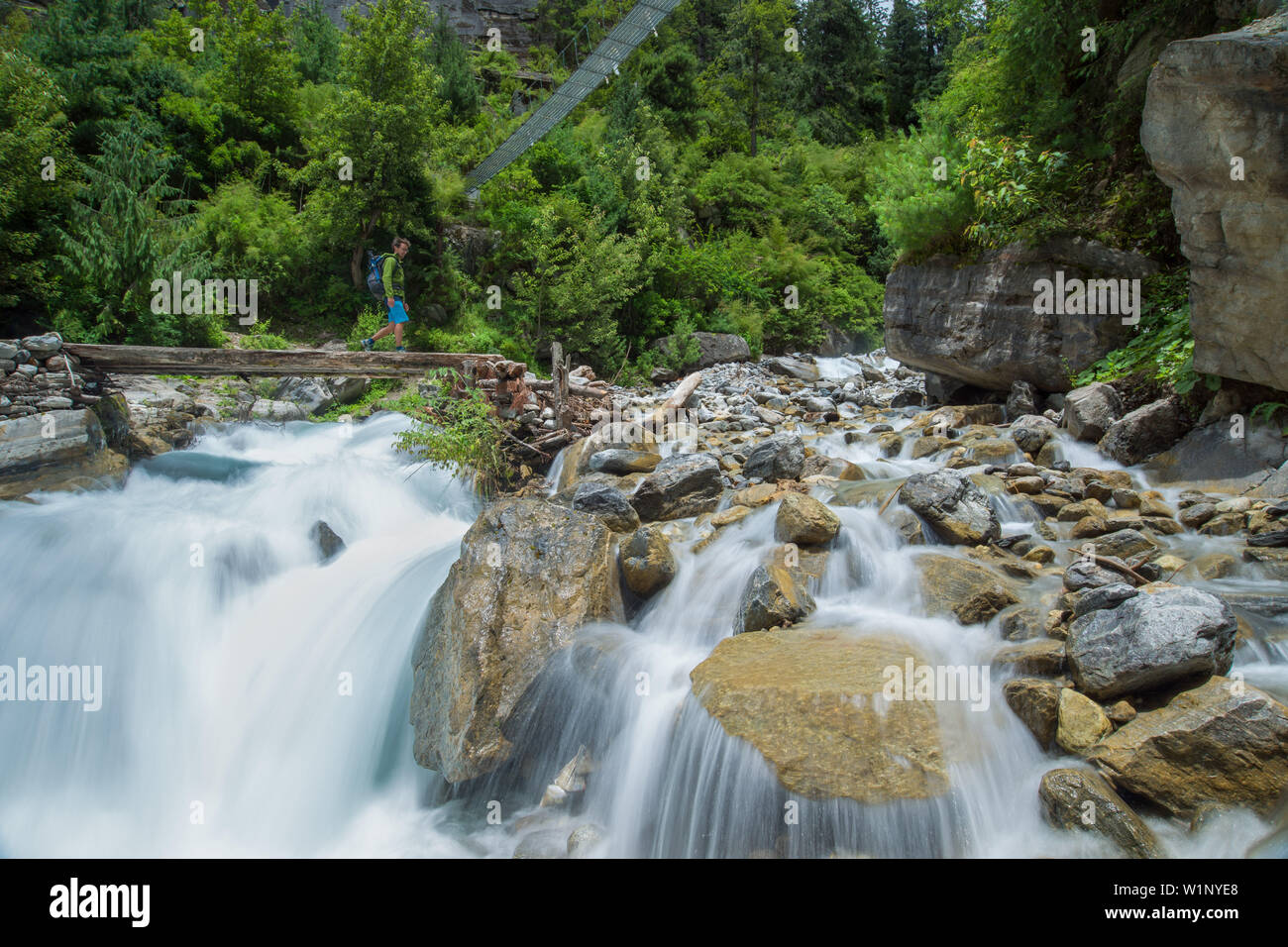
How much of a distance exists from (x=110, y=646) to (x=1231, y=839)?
8247mm

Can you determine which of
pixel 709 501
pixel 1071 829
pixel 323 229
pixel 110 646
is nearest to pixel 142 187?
pixel 323 229

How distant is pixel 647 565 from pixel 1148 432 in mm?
5962

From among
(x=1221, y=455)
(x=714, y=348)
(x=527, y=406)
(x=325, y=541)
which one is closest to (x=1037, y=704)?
(x=1221, y=455)

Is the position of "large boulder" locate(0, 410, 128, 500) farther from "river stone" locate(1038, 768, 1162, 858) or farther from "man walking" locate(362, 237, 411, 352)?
"river stone" locate(1038, 768, 1162, 858)

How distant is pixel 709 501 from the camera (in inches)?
308

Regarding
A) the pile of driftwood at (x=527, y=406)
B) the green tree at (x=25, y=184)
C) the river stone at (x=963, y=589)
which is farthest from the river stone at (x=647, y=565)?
the green tree at (x=25, y=184)

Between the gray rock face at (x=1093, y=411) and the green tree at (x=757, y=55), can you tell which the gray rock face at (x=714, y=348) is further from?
the green tree at (x=757, y=55)

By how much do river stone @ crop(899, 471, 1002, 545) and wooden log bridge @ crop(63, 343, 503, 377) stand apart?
21.9ft

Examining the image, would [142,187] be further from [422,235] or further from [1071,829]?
[1071,829]

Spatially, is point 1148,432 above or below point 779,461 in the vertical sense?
above

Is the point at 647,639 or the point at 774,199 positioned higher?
the point at 774,199

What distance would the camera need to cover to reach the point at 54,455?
8430 mm

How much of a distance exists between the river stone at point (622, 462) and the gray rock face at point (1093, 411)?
5298mm

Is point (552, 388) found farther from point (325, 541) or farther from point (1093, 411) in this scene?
point (1093, 411)
